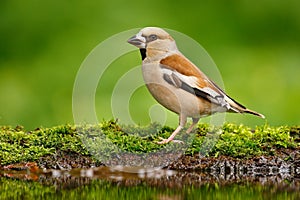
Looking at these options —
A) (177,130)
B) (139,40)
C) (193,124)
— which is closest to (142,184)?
(177,130)

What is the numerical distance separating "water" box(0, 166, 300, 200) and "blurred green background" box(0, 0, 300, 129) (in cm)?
428

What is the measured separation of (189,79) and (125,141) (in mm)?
758

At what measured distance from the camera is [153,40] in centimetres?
664

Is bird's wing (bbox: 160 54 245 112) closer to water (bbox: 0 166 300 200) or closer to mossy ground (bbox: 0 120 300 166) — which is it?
mossy ground (bbox: 0 120 300 166)

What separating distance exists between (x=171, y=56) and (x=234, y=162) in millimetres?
1099

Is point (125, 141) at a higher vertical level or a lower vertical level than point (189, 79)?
lower

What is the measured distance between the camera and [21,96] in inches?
411

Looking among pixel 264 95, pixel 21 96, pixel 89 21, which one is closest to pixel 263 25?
pixel 264 95

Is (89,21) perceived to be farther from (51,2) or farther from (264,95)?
(264,95)

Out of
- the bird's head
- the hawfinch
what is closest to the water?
the hawfinch

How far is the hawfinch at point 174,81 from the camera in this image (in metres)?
6.54

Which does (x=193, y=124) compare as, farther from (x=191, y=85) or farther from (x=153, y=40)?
(x=153, y=40)

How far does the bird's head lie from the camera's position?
21.7 feet

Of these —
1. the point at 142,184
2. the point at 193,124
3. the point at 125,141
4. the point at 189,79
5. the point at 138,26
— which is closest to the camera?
the point at 142,184
